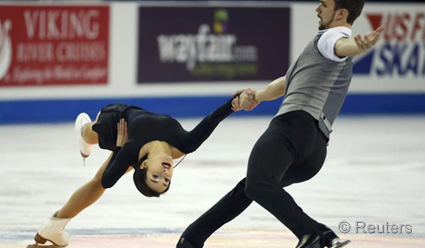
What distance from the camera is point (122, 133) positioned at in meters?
6.82

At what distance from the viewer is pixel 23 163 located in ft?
37.2

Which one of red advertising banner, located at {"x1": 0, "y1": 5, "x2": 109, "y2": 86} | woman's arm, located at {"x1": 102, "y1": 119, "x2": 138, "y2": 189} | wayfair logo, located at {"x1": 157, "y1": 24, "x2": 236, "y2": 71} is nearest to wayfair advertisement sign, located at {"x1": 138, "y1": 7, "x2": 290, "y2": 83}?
wayfair logo, located at {"x1": 157, "y1": 24, "x2": 236, "y2": 71}

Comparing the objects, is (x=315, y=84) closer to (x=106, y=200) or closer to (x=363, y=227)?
(x=363, y=227)

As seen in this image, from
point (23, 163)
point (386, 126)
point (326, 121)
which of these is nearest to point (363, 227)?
point (326, 121)

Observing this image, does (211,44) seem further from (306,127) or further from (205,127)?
(306,127)

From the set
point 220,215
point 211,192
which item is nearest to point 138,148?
point 220,215

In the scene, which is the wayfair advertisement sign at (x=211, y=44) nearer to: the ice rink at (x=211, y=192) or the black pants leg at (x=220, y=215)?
the ice rink at (x=211, y=192)

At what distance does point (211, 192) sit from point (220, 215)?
3376 millimetres

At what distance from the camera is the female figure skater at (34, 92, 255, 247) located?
6.42 m

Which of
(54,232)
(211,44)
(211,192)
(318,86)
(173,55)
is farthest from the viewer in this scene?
(211,44)

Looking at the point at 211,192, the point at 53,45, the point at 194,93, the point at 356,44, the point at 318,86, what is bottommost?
the point at 194,93

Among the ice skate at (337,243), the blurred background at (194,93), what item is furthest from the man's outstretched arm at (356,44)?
the blurred background at (194,93)

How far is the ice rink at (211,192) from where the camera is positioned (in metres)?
7.65

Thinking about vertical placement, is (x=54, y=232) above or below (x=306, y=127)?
below
